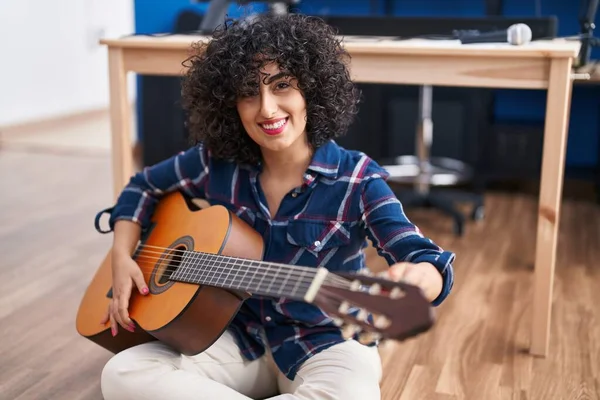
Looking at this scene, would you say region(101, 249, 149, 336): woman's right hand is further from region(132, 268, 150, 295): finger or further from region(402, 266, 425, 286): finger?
region(402, 266, 425, 286): finger

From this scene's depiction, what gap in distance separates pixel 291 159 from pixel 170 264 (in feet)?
0.95

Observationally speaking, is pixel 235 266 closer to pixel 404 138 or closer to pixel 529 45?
pixel 529 45

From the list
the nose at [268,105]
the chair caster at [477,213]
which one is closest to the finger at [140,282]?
the nose at [268,105]

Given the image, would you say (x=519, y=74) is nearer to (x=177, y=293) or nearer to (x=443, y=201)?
(x=177, y=293)

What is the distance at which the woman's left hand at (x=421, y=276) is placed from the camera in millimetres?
1087

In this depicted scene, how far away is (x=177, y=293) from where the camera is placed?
1.31 m

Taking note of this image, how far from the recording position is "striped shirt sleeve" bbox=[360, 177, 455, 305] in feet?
3.88

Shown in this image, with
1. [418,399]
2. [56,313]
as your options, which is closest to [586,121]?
[418,399]

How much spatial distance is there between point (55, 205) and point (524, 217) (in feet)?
5.85

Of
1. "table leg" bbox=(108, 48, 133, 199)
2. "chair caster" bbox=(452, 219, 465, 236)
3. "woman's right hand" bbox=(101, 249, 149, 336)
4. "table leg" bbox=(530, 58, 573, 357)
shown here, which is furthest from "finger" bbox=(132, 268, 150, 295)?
"chair caster" bbox=(452, 219, 465, 236)

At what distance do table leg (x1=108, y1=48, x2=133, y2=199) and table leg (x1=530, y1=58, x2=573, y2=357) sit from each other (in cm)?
100

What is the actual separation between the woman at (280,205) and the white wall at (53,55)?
3200 millimetres

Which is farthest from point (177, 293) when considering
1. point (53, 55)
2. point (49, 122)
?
point (53, 55)

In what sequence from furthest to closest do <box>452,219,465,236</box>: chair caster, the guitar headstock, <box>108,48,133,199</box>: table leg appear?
<box>452,219,465,236</box>: chair caster
<box>108,48,133,199</box>: table leg
the guitar headstock
